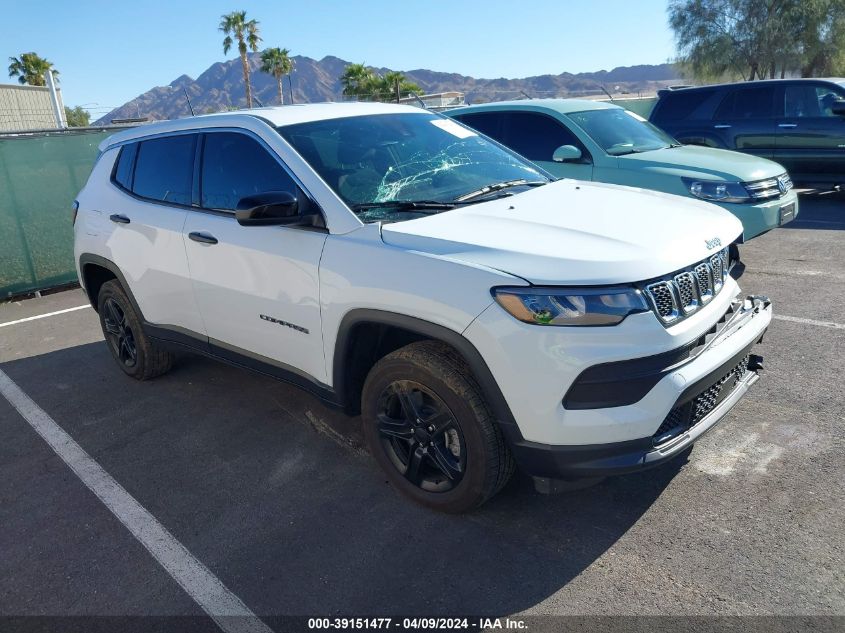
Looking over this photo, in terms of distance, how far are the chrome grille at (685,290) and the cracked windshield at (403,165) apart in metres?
1.15

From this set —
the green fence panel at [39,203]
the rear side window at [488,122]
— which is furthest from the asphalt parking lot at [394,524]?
the green fence panel at [39,203]

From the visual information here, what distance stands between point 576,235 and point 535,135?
4.79 metres

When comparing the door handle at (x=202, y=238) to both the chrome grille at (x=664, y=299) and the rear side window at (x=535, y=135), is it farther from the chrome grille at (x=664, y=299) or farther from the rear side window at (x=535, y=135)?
the rear side window at (x=535, y=135)

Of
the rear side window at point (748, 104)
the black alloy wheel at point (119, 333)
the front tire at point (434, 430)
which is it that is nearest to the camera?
the front tire at point (434, 430)

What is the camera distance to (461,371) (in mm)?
2936

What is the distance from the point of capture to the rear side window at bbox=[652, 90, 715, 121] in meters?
10.6

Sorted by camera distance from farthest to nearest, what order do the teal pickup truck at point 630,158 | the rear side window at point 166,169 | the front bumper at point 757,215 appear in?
the teal pickup truck at point 630,158 < the front bumper at point 757,215 < the rear side window at point 166,169

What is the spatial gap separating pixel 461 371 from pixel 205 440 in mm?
2088

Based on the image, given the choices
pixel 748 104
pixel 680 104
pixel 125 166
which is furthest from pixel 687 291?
pixel 748 104

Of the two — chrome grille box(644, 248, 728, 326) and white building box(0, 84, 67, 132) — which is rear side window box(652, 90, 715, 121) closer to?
chrome grille box(644, 248, 728, 326)

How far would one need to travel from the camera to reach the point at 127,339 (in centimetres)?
523

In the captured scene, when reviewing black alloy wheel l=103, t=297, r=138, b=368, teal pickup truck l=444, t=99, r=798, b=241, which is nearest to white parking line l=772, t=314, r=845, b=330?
teal pickup truck l=444, t=99, r=798, b=241

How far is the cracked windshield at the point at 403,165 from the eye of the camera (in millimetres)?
3499

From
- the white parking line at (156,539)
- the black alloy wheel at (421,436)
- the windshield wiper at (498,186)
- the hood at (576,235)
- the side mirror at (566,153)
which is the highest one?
the windshield wiper at (498,186)
